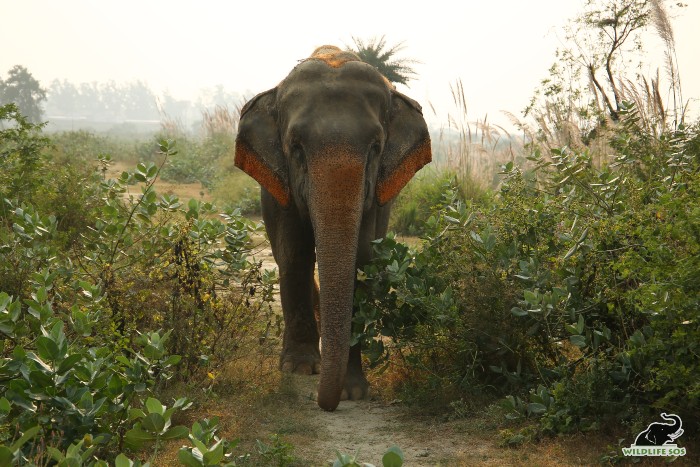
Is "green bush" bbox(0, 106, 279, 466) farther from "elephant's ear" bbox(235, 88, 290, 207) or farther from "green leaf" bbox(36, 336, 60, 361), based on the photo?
"elephant's ear" bbox(235, 88, 290, 207)

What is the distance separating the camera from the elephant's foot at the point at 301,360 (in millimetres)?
6766

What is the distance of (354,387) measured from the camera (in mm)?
6121

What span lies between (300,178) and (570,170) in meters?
1.95

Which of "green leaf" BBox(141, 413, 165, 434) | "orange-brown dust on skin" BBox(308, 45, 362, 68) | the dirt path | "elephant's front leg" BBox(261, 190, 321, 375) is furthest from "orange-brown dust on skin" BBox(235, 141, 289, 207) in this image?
"green leaf" BBox(141, 413, 165, 434)

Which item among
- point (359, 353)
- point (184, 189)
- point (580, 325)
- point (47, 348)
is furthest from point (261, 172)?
point (184, 189)

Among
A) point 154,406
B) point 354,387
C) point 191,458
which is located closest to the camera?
point 191,458

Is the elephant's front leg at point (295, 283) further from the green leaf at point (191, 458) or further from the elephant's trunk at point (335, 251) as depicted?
the green leaf at point (191, 458)

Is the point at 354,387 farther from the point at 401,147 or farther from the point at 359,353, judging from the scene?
A: the point at 401,147

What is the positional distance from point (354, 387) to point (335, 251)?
130cm

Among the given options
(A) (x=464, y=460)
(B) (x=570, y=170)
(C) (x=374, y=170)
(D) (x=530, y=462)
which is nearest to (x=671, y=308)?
(D) (x=530, y=462)

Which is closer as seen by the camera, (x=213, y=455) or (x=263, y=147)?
(x=213, y=455)

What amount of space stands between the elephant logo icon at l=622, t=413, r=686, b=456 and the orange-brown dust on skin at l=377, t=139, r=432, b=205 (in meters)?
2.54

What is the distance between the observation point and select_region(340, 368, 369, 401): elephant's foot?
6.11 metres

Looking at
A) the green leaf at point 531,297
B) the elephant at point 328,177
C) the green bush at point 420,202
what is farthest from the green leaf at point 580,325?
the green bush at point 420,202
